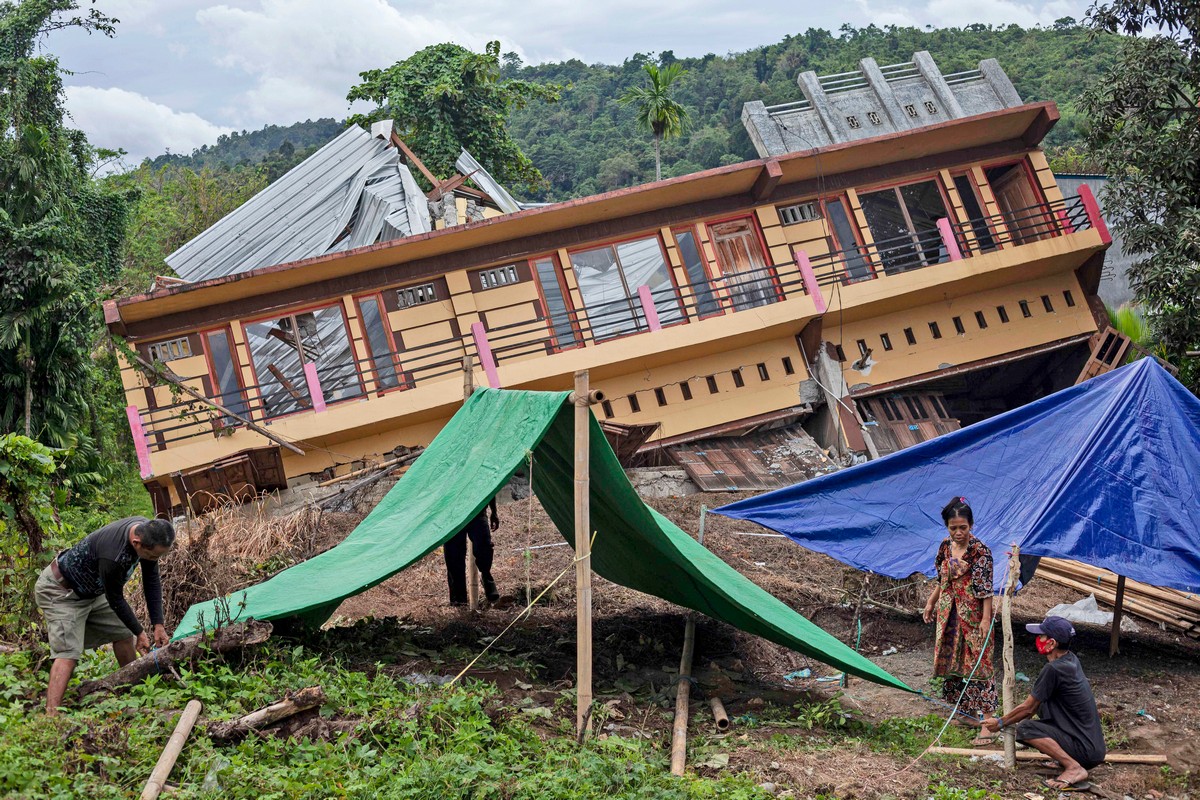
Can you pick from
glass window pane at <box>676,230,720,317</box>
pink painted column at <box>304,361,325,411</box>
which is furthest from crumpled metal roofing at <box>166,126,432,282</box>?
glass window pane at <box>676,230,720,317</box>

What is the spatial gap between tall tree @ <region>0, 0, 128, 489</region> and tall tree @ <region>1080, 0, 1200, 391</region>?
14935mm

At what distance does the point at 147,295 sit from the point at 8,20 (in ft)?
21.7

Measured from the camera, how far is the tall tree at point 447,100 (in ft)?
79.7

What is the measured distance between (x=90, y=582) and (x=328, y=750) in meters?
1.71

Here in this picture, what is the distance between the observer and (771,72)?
148 feet

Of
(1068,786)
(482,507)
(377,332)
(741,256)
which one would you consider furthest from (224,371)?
(1068,786)

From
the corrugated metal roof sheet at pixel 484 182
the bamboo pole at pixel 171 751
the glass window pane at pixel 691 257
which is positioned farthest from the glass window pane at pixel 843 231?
the bamboo pole at pixel 171 751

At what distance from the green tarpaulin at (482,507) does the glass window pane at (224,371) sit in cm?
1056

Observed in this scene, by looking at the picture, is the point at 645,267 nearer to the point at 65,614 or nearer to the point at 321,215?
the point at 321,215

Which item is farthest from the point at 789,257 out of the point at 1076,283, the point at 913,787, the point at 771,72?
the point at 771,72

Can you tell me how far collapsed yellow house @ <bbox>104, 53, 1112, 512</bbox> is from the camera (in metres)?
17.1

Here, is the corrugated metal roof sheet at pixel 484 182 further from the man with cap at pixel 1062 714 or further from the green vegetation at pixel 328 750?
the man with cap at pixel 1062 714

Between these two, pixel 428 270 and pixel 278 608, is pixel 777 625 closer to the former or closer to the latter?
pixel 278 608

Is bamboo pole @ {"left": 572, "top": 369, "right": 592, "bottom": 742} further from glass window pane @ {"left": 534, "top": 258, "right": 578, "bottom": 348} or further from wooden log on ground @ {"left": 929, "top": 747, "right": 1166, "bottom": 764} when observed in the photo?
glass window pane @ {"left": 534, "top": 258, "right": 578, "bottom": 348}
